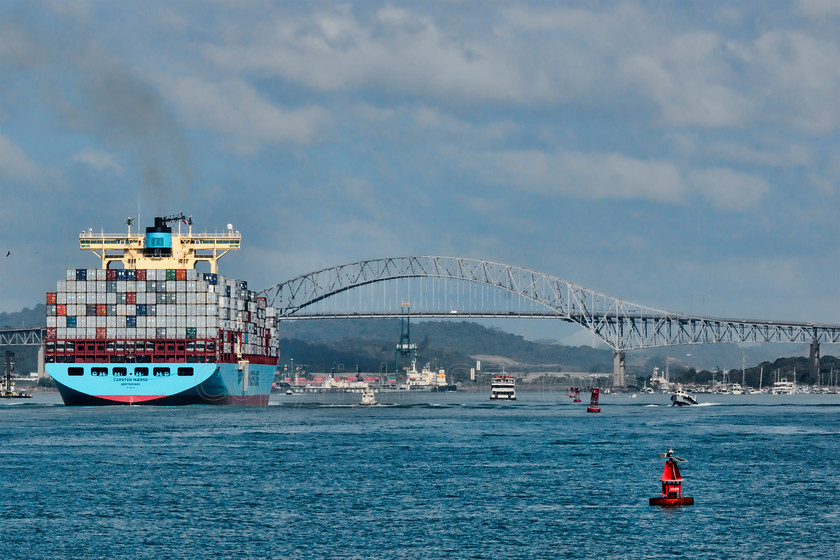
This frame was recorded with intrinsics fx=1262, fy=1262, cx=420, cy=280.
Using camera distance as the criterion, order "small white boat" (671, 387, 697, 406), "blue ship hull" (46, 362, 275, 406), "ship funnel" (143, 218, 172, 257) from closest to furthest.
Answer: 1. "blue ship hull" (46, 362, 275, 406)
2. "ship funnel" (143, 218, 172, 257)
3. "small white boat" (671, 387, 697, 406)

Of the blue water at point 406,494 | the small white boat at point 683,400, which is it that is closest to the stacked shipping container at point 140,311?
the blue water at point 406,494

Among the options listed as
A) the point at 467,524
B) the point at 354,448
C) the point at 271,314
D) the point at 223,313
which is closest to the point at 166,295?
the point at 223,313

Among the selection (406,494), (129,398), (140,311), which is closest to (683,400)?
(140,311)

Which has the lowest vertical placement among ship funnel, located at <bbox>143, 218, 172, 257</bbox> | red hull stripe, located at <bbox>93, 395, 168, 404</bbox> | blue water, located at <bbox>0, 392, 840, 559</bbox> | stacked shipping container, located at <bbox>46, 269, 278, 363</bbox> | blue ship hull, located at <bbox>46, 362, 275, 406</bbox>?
blue water, located at <bbox>0, 392, 840, 559</bbox>

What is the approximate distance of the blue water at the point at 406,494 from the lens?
4350 centimetres

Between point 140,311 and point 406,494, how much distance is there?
312 feet

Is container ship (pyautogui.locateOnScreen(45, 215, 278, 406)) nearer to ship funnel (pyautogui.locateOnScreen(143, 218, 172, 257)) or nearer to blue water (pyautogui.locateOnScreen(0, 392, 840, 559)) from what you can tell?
ship funnel (pyautogui.locateOnScreen(143, 218, 172, 257))

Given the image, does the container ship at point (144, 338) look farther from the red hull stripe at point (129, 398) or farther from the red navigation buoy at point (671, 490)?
the red navigation buoy at point (671, 490)

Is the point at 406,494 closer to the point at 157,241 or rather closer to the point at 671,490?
the point at 671,490

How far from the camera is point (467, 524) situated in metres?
48.2

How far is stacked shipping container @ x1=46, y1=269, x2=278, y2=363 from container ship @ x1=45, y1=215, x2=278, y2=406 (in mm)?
114

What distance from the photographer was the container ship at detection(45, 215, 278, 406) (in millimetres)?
142500

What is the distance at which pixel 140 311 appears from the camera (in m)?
146

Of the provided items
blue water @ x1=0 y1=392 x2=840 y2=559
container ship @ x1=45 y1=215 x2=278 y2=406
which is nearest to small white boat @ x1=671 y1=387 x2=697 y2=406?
container ship @ x1=45 y1=215 x2=278 y2=406
